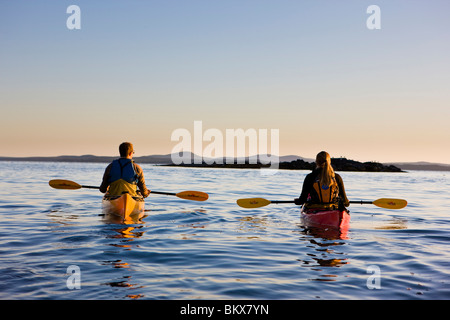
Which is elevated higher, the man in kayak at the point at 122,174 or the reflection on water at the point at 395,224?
the man in kayak at the point at 122,174

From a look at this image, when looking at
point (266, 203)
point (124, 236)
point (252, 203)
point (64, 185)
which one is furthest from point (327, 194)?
point (64, 185)

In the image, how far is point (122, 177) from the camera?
11016 mm

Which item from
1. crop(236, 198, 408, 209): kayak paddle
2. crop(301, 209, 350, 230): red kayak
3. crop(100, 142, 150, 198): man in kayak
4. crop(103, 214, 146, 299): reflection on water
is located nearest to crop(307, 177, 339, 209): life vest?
crop(301, 209, 350, 230): red kayak

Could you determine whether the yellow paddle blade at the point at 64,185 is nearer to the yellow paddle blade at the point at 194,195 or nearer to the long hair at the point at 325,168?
the yellow paddle blade at the point at 194,195

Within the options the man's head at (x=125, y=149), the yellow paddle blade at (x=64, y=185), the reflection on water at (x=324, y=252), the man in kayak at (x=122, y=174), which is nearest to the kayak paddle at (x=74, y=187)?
the yellow paddle blade at (x=64, y=185)

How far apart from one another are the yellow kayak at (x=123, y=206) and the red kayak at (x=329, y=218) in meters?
5.01

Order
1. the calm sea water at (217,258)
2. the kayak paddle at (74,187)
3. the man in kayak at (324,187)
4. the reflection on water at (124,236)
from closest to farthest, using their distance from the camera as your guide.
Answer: the calm sea water at (217,258), the reflection on water at (124,236), the man in kayak at (324,187), the kayak paddle at (74,187)

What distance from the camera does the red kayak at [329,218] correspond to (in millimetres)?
9812

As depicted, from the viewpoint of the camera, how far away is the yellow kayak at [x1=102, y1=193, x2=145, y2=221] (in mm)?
10766

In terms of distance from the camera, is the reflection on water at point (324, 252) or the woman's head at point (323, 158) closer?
the reflection on water at point (324, 252)

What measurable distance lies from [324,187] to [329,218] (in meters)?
0.81

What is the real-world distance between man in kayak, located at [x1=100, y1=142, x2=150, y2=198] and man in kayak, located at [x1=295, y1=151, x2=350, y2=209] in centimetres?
485
